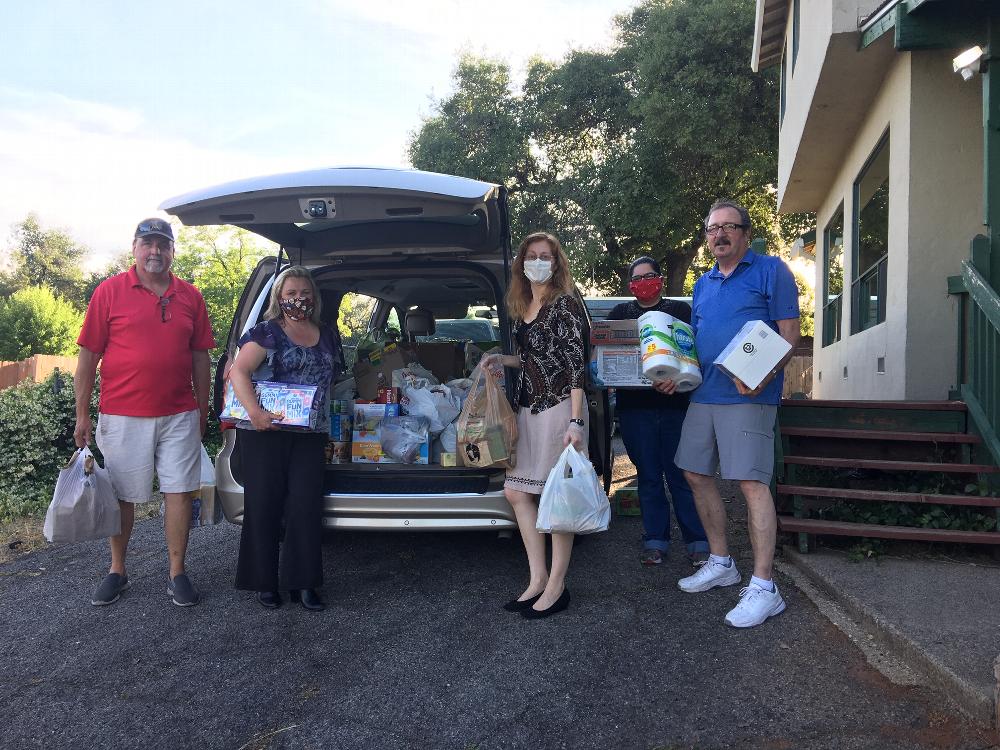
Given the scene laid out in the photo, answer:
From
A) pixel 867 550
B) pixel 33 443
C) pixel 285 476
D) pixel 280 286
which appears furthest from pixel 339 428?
pixel 33 443

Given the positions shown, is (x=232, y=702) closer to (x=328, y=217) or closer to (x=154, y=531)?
(x=328, y=217)

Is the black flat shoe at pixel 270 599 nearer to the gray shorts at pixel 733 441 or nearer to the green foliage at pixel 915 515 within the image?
the gray shorts at pixel 733 441

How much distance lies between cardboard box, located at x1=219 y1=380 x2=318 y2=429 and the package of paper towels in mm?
1625

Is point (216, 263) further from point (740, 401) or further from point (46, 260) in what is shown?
point (46, 260)

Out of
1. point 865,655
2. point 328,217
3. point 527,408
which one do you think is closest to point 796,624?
point 865,655

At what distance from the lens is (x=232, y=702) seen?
9.41ft

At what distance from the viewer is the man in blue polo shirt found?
355 centimetres

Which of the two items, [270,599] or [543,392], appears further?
[270,599]

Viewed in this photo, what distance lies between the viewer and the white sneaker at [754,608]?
347cm

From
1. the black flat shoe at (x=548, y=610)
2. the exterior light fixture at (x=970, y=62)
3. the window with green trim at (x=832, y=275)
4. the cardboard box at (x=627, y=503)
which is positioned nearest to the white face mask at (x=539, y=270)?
the black flat shoe at (x=548, y=610)

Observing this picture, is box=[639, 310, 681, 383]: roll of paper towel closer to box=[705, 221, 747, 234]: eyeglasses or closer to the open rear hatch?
box=[705, 221, 747, 234]: eyeglasses

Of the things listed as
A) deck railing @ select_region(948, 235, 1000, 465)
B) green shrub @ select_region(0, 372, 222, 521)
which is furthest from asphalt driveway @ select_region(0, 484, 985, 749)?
green shrub @ select_region(0, 372, 222, 521)

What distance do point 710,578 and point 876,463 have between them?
5.33 ft

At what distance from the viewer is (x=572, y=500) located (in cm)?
342
